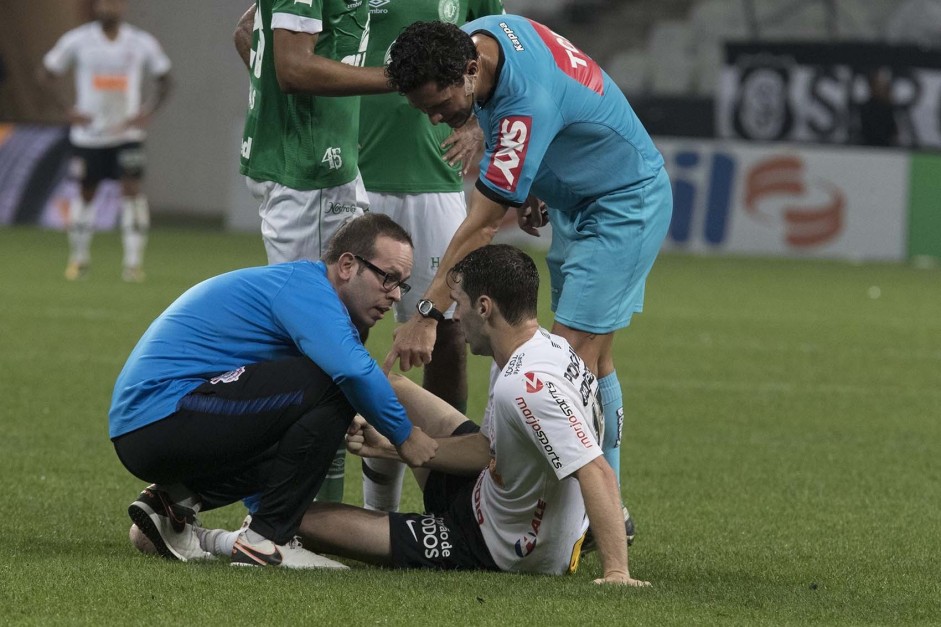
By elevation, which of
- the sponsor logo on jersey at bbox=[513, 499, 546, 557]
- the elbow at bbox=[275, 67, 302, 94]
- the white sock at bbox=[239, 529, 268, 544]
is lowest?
the white sock at bbox=[239, 529, 268, 544]

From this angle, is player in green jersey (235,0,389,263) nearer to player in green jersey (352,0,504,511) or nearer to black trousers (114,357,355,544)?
player in green jersey (352,0,504,511)

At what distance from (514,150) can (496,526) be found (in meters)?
1.15

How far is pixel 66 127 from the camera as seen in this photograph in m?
21.4

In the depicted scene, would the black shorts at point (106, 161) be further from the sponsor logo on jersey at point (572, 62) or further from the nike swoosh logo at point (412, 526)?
the nike swoosh logo at point (412, 526)

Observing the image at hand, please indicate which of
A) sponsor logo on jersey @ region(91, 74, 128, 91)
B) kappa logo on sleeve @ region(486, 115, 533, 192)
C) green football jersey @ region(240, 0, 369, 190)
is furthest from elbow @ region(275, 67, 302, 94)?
sponsor logo on jersey @ region(91, 74, 128, 91)

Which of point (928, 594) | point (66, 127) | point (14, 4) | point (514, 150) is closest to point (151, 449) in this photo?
point (514, 150)

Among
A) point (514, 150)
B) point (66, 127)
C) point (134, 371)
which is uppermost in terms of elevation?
point (514, 150)

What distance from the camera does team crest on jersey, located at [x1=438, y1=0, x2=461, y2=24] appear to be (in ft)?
20.1

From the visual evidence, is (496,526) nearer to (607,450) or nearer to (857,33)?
(607,450)

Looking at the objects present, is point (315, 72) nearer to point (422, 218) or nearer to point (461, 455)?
point (422, 218)

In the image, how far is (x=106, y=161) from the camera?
615 inches

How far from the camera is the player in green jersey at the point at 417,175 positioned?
6156 millimetres

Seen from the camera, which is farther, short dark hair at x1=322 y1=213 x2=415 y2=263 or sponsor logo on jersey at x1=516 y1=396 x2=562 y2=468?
short dark hair at x1=322 y1=213 x2=415 y2=263

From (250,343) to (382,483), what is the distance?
973mm
